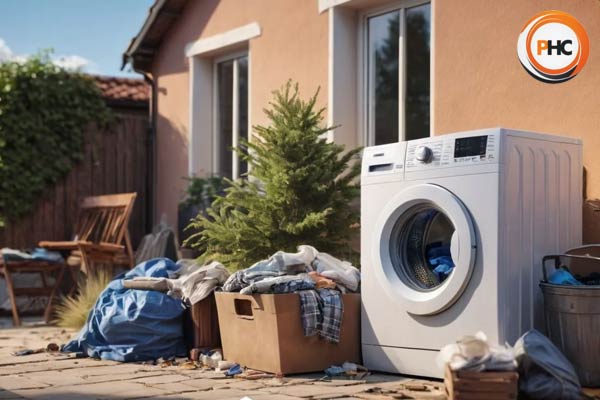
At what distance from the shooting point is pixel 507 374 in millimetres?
3799

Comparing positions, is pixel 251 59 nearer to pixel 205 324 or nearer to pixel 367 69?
pixel 367 69

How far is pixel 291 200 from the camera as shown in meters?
6.21

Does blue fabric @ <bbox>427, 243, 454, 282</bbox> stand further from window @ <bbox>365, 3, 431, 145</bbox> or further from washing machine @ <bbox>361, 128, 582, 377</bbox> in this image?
window @ <bbox>365, 3, 431, 145</bbox>

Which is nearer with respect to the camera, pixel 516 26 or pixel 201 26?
pixel 516 26

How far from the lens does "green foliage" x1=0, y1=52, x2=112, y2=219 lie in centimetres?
914

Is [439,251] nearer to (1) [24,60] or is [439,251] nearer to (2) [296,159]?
(2) [296,159]

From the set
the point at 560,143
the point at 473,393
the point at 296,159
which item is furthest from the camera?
the point at 296,159

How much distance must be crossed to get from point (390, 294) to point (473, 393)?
3.89ft

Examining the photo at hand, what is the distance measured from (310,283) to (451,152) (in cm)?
108

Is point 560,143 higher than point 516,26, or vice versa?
point 516,26

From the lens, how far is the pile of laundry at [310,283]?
4.99 m

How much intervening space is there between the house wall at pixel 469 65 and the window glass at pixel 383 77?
20 centimetres

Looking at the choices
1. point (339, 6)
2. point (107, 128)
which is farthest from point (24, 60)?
point (339, 6)

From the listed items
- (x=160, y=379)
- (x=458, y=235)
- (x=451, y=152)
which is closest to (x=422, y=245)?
(x=458, y=235)
